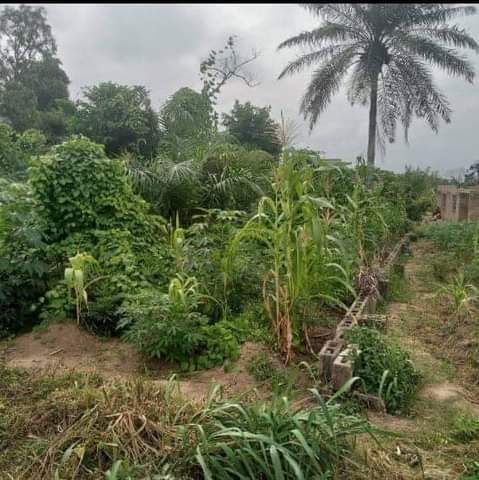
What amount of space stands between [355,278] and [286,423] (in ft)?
9.34

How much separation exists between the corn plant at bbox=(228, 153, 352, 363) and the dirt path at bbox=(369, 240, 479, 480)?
849 mm

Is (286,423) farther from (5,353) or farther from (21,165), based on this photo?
(21,165)

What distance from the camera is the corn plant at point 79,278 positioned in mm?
3910

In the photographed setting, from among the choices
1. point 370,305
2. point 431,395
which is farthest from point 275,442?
point 370,305

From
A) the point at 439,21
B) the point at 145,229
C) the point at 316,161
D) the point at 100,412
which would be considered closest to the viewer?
the point at 100,412

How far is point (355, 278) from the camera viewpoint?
4727 mm

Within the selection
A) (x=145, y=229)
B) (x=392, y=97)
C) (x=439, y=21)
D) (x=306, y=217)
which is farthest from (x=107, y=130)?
Answer: (x=439, y=21)

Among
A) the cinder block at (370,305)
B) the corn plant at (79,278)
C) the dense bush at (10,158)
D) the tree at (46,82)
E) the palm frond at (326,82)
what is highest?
the tree at (46,82)

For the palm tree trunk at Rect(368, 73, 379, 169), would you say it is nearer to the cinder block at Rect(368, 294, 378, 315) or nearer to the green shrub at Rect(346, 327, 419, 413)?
the cinder block at Rect(368, 294, 378, 315)

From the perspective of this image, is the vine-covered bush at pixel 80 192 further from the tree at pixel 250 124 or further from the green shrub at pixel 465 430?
the tree at pixel 250 124

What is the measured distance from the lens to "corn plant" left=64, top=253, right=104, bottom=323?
3910 millimetres

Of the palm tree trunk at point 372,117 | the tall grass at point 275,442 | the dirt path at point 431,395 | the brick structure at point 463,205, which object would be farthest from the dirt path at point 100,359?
the palm tree trunk at point 372,117

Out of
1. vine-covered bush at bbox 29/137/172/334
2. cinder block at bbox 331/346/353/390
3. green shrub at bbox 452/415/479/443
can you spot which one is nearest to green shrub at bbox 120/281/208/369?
vine-covered bush at bbox 29/137/172/334

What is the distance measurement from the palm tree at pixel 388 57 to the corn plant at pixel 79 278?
506 inches
